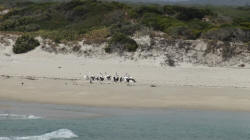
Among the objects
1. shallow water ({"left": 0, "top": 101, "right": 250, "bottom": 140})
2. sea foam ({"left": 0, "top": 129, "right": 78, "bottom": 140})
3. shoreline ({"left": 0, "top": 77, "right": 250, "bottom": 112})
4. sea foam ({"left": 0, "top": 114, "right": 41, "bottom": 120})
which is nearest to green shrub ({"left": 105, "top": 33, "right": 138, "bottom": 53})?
shoreline ({"left": 0, "top": 77, "right": 250, "bottom": 112})

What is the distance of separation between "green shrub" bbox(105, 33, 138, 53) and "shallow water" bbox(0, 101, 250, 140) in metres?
13.3

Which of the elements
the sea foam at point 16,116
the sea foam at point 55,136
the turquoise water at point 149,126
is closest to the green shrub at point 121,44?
the turquoise water at point 149,126

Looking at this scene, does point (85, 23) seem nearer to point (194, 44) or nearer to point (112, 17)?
point (112, 17)

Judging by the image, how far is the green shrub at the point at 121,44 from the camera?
1272 inches

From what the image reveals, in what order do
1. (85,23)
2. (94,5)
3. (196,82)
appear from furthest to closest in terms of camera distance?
1. (94,5)
2. (85,23)
3. (196,82)

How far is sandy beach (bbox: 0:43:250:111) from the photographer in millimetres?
20984

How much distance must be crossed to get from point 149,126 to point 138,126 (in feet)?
1.02

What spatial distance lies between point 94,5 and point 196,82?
2500 centimetres

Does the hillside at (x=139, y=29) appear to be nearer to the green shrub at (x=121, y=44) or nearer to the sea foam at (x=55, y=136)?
the green shrub at (x=121, y=44)

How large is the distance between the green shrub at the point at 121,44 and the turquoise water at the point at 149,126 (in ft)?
44.5

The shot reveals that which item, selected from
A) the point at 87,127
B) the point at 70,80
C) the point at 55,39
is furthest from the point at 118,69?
the point at 87,127

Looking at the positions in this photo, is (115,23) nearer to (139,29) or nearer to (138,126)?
(139,29)

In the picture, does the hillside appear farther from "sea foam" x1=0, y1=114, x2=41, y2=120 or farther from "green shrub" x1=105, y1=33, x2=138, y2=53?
A: "sea foam" x1=0, y1=114, x2=41, y2=120

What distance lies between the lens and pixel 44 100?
21359 millimetres
